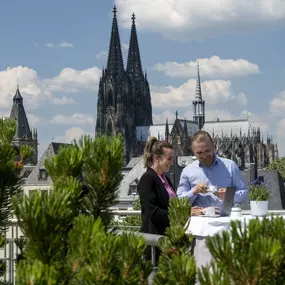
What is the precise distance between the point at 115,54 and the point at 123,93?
24.4 ft

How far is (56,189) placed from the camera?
2740 mm

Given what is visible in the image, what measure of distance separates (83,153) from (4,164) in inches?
26.8

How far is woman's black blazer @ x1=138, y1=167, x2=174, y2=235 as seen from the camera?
5.43 meters

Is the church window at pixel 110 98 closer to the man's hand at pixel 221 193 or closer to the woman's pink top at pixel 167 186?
the man's hand at pixel 221 193

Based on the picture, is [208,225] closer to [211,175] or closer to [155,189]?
[155,189]

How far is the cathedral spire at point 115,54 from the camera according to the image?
424 feet

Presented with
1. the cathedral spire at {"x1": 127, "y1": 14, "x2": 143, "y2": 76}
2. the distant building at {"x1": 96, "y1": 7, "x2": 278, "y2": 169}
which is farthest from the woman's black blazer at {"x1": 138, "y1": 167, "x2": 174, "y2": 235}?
the cathedral spire at {"x1": 127, "y1": 14, "x2": 143, "y2": 76}

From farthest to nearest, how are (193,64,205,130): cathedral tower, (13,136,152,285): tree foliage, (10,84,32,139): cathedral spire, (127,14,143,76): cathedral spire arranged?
(193,64,205,130): cathedral tower < (127,14,143,76): cathedral spire < (10,84,32,139): cathedral spire < (13,136,152,285): tree foliage

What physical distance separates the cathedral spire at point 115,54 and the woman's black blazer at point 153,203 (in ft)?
407

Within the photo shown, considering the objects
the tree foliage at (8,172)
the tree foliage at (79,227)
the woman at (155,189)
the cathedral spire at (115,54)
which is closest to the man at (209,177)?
the woman at (155,189)

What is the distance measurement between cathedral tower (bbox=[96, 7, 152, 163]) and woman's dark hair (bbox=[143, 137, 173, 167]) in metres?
120

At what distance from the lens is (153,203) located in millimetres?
5523

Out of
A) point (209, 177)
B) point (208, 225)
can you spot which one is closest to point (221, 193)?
point (209, 177)

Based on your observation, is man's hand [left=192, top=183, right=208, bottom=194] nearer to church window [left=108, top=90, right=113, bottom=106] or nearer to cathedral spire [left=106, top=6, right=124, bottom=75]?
church window [left=108, top=90, right=113, bottom=106]
